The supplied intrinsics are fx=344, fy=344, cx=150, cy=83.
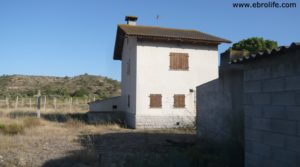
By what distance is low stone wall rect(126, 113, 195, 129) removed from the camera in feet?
66.9

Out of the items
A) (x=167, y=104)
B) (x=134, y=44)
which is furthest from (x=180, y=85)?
(x=134, y=44)

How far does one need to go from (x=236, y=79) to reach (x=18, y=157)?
7026 mm

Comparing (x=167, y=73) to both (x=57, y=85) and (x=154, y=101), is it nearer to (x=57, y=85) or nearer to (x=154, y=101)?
(x=154, y=101)

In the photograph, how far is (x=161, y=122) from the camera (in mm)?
20641

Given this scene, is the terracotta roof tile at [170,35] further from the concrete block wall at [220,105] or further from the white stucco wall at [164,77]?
the concrete block wall at [220,105]

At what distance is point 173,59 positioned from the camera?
69.3 feet

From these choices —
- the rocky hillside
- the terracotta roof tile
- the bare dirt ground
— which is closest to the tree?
the terracotta roof tile

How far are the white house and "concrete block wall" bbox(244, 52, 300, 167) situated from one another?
520 inches

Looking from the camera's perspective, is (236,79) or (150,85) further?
(150,85)

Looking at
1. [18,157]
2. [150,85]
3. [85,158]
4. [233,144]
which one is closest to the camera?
[233,144]

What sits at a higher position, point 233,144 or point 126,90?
point 126,90

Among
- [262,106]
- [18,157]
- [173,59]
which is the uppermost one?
[173,59]

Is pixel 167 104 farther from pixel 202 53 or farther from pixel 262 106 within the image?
pixel 262 106

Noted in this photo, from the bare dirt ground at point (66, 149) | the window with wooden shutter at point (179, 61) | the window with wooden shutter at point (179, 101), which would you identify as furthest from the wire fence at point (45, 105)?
the bare dirt ground at point (66, 149)
